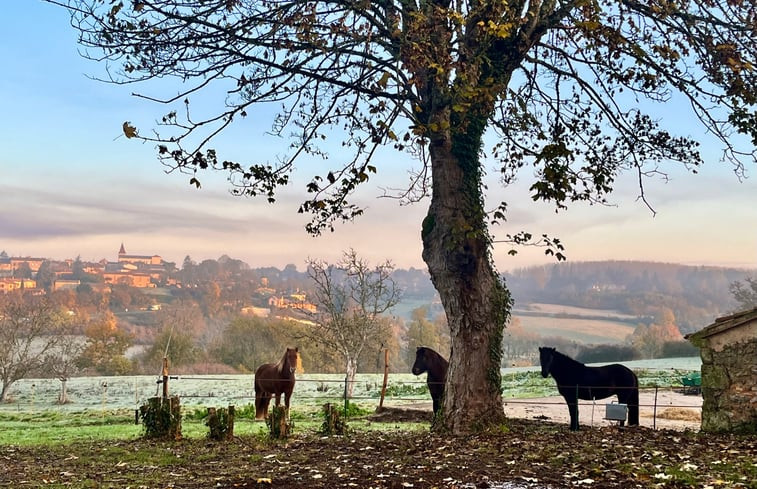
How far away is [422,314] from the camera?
52.1 metres

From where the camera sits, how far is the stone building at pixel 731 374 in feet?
38.2

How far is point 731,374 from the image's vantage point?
467 inches

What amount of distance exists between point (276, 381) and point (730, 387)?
1155 centimetres

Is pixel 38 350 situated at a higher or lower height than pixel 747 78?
lower

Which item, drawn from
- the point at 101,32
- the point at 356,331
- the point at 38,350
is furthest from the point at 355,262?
the point at 101,32

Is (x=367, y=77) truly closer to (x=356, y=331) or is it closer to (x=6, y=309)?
(x=356, y=331)

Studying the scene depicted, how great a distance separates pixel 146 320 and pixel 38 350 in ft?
60.3

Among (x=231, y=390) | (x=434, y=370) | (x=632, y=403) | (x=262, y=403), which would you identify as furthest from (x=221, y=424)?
(x=231, y=390)

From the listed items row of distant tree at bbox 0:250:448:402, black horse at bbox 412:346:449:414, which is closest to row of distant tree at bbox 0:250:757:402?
row of distant tree at bbox 0:250:448:402

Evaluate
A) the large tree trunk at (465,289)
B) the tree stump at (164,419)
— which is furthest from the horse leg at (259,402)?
the large tree trunk at (465,289)

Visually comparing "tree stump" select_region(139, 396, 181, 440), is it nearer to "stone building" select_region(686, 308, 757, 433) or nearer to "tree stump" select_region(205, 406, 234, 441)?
"tree stump" select_region(205, 406, 234, 441)

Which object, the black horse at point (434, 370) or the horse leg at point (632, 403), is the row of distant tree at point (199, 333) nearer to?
the black horse at point (434, 370)

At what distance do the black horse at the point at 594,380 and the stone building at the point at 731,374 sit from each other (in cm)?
212

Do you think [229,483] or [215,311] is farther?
[215,311]
